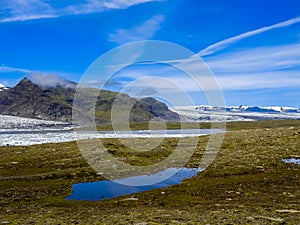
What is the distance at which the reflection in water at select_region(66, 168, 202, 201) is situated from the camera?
80.7 ft

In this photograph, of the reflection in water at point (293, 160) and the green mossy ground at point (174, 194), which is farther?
the reflection in water at point (293, 160)

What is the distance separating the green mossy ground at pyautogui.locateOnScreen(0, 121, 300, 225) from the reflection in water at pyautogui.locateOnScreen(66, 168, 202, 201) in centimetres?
116

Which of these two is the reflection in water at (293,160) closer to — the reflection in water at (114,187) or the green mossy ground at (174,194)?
the green mossy ground at (174,194)

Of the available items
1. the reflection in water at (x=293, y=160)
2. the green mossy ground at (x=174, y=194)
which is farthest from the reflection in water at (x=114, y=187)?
the reflection in water at (x=293, y=160)

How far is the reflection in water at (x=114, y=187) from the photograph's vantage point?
24587 mm

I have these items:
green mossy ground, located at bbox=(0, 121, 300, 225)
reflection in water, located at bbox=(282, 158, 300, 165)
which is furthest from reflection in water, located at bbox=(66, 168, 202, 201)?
reflection in water, located at bbox=(282, 158, 300, 165)

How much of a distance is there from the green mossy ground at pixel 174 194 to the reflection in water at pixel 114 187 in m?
1.16

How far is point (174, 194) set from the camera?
78.6 feet

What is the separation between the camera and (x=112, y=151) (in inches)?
1887

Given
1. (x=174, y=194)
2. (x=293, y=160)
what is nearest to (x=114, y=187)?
(x=174, y=194)

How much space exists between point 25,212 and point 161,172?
1753 cm

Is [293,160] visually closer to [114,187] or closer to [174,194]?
[174,194]

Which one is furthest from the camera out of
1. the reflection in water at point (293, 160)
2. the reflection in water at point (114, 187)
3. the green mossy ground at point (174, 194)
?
the reflection in water at point (293, 160)

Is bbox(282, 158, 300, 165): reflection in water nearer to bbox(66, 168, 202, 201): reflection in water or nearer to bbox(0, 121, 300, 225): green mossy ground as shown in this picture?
bbox(0, 121, 300, 225): green mossy ground
